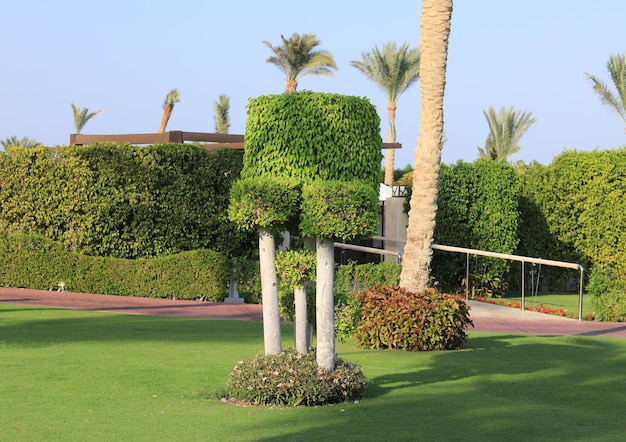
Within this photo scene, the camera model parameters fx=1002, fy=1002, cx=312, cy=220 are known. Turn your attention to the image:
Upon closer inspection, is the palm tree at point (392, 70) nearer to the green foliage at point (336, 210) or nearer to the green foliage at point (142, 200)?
the green foliage at point (142, 200)

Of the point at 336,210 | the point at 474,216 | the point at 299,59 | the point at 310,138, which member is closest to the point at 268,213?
the point at 336,210

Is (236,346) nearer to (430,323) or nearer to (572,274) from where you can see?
(430,323)

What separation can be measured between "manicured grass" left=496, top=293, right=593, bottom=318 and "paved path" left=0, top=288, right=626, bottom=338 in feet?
5.30

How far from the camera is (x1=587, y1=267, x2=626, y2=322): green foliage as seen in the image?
20438 millimetres

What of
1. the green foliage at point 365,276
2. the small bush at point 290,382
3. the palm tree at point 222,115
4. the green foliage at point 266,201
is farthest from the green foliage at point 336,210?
the palm tree at point 222,115

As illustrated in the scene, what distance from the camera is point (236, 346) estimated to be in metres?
14.8

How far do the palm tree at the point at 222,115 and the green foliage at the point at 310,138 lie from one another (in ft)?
162

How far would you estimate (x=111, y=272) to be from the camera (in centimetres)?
2294

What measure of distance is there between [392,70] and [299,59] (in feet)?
16.6

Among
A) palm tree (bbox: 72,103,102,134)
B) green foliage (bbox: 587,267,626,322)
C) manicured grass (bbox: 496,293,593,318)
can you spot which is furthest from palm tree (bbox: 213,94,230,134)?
green foliage (bbox: 587,267,626,322)

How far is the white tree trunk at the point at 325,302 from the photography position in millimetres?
10312

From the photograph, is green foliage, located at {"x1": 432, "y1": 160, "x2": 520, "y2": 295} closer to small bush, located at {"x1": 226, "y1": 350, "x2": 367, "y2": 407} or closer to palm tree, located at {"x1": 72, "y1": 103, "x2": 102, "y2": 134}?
small bush, located at {"x1": 226, "y1": 350, "x2": 367, "y2": 407}

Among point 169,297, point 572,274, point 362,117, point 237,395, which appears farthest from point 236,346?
point 572,274

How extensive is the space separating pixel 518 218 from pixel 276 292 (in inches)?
646
